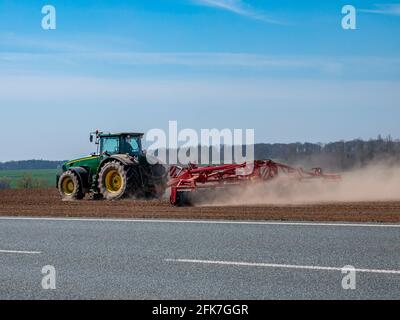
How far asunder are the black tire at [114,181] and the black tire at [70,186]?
108 centimetres

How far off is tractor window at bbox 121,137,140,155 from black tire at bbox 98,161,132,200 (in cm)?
81

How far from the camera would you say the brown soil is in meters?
14.3

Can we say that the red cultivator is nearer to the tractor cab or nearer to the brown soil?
the brown soil

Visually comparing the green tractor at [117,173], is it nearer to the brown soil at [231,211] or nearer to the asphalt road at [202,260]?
the brown soil at [231,211]

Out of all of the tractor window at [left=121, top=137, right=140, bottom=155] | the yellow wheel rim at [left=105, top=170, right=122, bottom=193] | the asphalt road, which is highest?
the tractor window at [left=121, top=137, right=140, bottom=155]

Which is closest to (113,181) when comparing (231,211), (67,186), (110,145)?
(110,145)

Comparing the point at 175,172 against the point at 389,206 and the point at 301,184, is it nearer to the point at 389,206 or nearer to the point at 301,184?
the point at 301,184

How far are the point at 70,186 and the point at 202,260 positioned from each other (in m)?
15.1

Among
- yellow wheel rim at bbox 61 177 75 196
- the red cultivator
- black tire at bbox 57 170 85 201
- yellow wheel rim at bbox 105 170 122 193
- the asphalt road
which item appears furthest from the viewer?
yellow wheel rim at bbox 61 177 75 196

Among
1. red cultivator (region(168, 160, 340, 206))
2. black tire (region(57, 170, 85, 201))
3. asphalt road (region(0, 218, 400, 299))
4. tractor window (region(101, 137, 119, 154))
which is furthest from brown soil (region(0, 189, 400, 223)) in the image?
tractor window (region(101, 137, 119, 154))

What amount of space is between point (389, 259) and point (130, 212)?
30.1 feet

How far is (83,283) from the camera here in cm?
727

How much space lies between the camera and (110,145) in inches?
861
